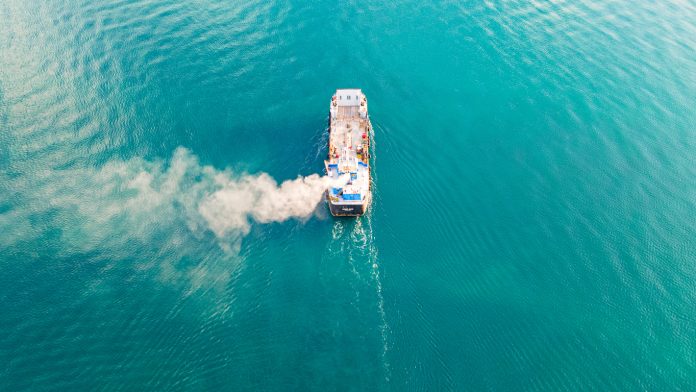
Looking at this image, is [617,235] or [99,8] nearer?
[617,235]

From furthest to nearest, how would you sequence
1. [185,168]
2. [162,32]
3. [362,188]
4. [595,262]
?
[162,32] → [185,168] → [362,188] → [595,262]

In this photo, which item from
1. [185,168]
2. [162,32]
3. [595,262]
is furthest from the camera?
[162,32]

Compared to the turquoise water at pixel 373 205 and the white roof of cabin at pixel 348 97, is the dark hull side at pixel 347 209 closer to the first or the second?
the turquoise water at pixel 373 205

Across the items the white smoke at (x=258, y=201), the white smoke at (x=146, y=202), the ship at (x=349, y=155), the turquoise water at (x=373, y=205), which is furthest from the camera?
the white smoke at (x=258, y=201)

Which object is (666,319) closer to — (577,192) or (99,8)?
(577,192)

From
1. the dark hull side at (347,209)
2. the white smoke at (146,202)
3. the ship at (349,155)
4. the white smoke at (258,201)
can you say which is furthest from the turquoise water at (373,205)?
the ship at (349,155)

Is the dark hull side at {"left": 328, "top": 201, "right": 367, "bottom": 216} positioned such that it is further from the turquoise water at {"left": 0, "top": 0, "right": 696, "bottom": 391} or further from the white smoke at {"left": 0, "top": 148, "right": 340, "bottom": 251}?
the white smoke at {"left": 0, "top": 148, "right": 340, "bottom": 251}

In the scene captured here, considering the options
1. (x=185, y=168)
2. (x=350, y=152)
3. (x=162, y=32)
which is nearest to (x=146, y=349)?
(x=185, y=168)
